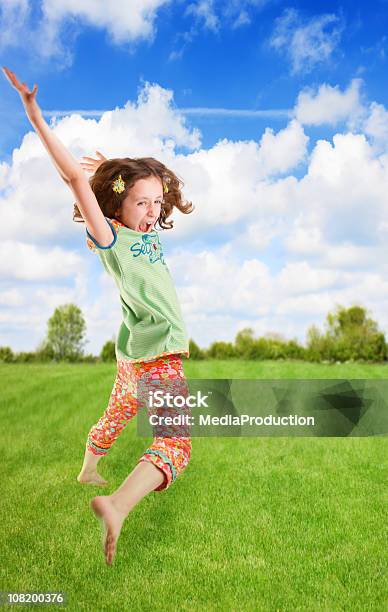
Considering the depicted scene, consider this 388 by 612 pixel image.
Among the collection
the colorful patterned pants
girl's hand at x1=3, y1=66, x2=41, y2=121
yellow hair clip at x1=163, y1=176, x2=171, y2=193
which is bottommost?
the colorful patterned pants

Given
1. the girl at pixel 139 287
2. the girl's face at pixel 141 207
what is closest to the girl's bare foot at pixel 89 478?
the girl at pixel 139 287

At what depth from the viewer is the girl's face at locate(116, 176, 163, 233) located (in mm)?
3164

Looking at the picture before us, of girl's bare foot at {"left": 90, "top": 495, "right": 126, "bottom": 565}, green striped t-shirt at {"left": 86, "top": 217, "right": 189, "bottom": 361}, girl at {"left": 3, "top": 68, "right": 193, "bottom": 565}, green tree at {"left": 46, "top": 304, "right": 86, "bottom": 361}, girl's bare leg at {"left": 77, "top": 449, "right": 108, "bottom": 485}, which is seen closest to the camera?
girl's bare foot at {"left": 90, "top": 495, "right": 126, "bottom": 565}

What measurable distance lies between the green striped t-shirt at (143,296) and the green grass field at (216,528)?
3.44 feet

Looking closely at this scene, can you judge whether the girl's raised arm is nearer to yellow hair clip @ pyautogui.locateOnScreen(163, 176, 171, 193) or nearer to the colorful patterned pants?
yellow hair clip @ pyautogui.locateOnScreen(163, 176, 171, 193)

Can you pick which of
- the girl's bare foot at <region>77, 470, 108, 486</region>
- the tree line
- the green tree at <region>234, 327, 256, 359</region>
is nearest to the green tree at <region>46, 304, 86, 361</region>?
the tree line

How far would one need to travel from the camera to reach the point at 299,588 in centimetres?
288

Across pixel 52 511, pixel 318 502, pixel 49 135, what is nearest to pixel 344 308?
pixel 318 502

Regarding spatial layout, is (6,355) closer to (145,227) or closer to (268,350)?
(268,350)

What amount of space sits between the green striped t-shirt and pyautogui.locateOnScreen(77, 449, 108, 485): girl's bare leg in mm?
968

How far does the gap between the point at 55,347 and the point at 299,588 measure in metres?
8.28

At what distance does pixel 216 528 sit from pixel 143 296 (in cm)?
142

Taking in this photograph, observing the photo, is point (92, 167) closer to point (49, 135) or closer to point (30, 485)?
point (49, 135)

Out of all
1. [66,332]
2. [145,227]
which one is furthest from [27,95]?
[66,332]
